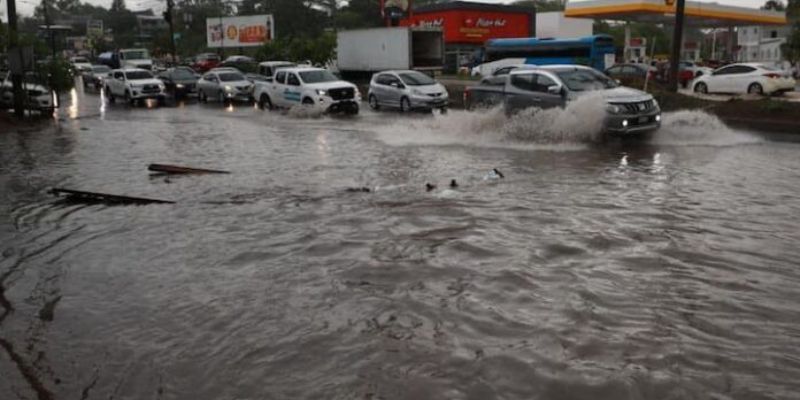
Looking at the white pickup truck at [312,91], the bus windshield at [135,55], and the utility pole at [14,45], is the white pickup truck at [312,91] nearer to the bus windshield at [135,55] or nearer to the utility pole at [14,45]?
the utility pole at [14,45]

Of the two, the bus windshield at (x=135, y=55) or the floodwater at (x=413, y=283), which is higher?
the bus windshield at (x=135, y=55)

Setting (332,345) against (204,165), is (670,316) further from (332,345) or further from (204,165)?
(204,165)

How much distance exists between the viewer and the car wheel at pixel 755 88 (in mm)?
27141

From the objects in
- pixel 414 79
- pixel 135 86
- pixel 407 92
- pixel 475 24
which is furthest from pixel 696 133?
pixel 475 24

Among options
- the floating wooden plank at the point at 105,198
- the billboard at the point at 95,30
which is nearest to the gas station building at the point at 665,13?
the floating wooden plank at the point at 105,198

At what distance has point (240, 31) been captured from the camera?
71750mm

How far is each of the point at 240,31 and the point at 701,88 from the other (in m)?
52.6

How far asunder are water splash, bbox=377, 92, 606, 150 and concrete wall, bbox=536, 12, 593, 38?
48.9m

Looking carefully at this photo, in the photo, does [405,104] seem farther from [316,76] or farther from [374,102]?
[316,76]

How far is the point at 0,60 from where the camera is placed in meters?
26.3

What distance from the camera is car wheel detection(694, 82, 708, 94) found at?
28903 millimetres

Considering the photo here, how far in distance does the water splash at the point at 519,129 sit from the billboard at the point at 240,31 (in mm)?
52247

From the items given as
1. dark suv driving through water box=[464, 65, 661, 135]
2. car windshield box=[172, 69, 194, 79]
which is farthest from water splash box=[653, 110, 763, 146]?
car windshield box=[172, 69, 194, 79]

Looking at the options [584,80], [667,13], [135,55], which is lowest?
[584,80]
